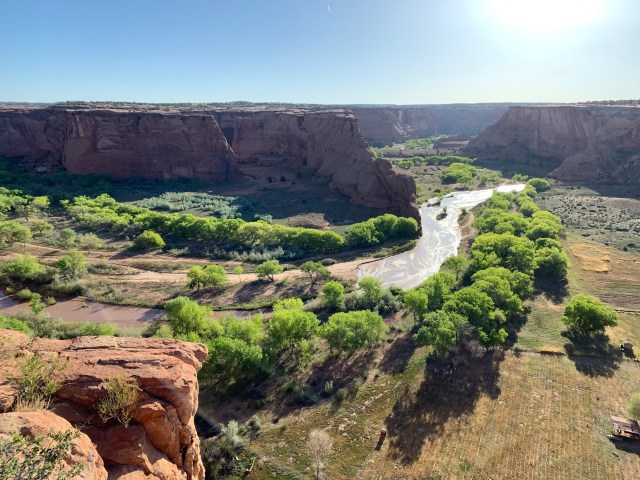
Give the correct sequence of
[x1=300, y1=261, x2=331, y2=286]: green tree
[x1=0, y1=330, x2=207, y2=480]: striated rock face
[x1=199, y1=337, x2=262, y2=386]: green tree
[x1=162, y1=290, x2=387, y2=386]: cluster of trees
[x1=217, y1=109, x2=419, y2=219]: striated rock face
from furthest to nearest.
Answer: [x1=217, y1=109, x2=419, y2=219]: striated rock face
[x1=300, y1=261, x2=331, y2=286]: green tree
[x1=162, y1=290, x2=387, y2=386]: cluster of trees
[x1=199, y1=337, x2=262, y2=386]: green tree
[x1=0, y1=330, x2=207, y2=480]: striated rock face

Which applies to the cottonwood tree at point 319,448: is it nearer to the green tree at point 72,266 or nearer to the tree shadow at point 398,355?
the tree shadow at point 398,355

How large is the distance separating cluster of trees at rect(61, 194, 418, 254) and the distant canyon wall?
20.7 metres

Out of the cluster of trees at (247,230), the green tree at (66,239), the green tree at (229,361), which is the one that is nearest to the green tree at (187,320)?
the green tree at (229,361)

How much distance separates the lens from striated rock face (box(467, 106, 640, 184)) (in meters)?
106

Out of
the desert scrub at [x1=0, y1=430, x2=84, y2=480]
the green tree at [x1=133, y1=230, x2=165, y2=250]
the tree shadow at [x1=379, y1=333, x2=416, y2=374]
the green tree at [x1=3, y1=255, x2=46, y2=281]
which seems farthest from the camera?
the green tree at [x1=133, y1=230, x2=165, y2=250]

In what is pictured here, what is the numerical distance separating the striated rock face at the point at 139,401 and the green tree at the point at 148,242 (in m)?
53.1

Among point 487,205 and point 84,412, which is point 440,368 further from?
point 487,205

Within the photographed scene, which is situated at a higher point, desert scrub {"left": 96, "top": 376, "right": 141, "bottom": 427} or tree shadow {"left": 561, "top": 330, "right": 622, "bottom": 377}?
desert scrub {"left": 96, "top": 376, "right": 141, "bottom": 427}

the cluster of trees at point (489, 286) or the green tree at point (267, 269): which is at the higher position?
the cluster of trees at point (489, 286)

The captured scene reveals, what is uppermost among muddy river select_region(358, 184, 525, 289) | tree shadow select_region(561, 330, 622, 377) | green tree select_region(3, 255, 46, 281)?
green tree select_region(3, 255, 46, 281)

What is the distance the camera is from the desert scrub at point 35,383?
10608mm

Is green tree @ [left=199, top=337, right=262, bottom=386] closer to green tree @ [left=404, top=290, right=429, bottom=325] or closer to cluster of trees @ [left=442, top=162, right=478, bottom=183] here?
green tree @ [left=404, top=290, right=429, bottom=325]

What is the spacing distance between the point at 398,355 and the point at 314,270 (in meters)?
19.7

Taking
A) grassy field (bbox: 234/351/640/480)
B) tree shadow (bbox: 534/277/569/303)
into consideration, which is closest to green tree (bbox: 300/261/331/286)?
grassy field (bbox: 234/351/640/480)
